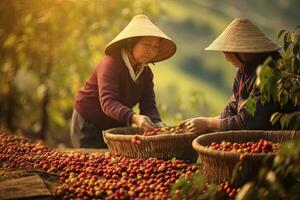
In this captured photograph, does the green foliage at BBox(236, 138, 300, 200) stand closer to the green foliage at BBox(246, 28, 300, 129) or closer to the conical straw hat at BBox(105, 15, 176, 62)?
the green foliage at BBox(246, 28, 300, 129)

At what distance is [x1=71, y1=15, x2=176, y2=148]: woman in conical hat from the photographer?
5195mm

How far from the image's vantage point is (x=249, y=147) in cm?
416

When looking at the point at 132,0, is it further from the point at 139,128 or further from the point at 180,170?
the point at 180,170

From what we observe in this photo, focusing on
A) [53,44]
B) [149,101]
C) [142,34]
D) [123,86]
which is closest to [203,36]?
[53,44]

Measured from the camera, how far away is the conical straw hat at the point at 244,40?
4671 mm

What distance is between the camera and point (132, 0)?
8.05m

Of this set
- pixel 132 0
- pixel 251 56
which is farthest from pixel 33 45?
pixel 251 56

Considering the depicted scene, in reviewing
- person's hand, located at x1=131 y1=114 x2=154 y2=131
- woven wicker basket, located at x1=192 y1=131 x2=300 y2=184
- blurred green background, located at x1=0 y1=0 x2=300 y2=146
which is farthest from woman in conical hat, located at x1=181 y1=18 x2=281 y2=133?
blurred green background, located at x1=0 y1=0 x2=300 y2=146

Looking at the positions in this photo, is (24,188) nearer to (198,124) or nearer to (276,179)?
(198,124)

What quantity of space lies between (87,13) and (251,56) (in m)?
3.62

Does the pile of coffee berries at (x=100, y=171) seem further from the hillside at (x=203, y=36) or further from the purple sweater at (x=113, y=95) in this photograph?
the hillside at (x=203, y=36)

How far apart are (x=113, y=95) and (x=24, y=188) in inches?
56.6

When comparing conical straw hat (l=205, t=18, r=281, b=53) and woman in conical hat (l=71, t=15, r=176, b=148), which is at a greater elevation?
conical straw hat (l=205, t=18, r=281, b=53)

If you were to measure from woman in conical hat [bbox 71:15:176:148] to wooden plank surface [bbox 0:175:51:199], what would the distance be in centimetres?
110
